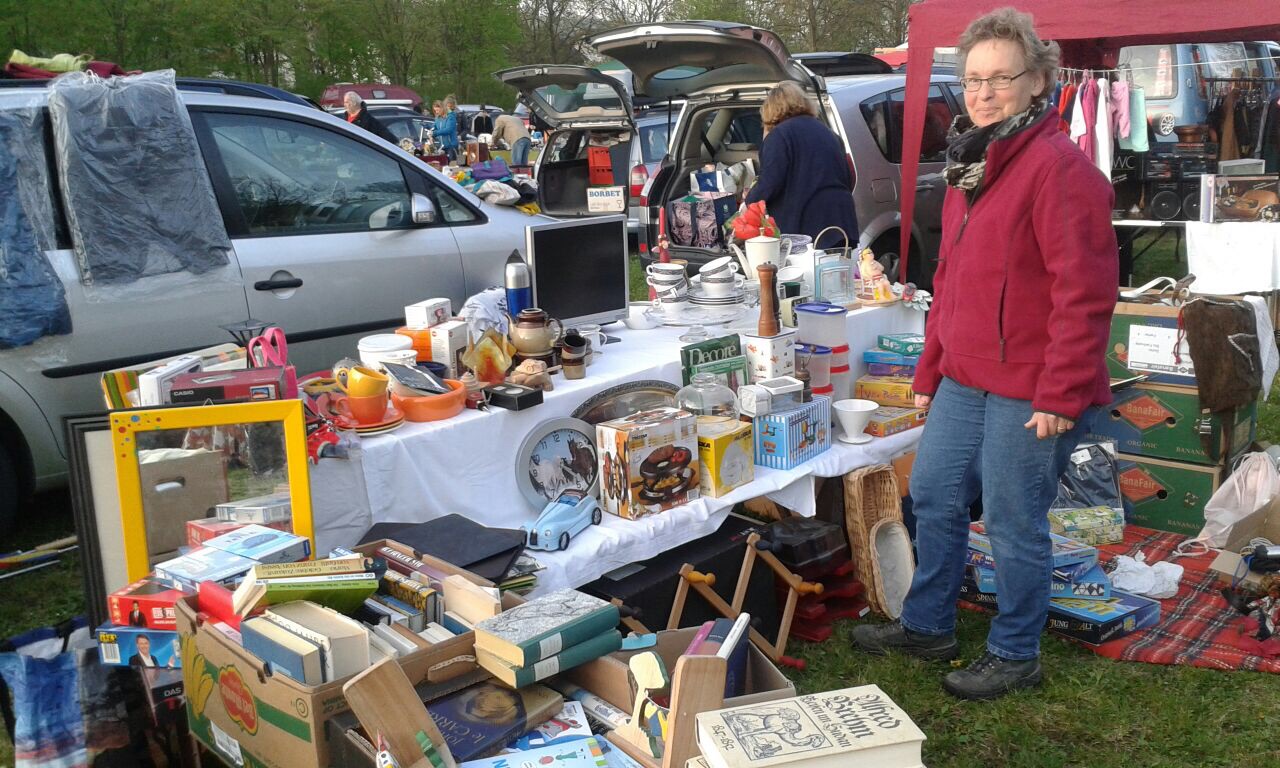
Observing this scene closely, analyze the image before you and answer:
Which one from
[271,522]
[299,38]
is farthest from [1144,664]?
[299,38]

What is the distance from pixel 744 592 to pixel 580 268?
1.28m

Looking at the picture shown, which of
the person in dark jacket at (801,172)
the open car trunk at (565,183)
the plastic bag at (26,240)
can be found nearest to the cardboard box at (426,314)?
the plastic bag at (26,240)

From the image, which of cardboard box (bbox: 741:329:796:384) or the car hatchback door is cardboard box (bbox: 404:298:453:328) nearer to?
the car hatchback door

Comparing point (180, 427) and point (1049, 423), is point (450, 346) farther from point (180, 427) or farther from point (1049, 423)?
point (1049, 423)

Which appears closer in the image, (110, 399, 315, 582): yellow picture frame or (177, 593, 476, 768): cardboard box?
(177, 593, 476, 768): cardboard box

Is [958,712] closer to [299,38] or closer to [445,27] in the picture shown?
[299,38]

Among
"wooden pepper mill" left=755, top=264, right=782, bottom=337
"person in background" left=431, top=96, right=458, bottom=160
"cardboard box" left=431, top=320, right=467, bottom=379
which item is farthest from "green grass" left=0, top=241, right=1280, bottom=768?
"person in background" left=431, top=96, right=458, bottom=160

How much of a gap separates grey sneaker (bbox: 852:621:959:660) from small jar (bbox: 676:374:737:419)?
2.66 ft

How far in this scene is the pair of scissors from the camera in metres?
2.87

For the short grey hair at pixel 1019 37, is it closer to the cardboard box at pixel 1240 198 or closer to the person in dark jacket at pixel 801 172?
the person in dark jacket at pixel 801 172

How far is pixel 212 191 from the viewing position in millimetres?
3855

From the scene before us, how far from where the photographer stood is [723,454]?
3.23 metres

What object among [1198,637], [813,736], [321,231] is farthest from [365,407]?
[1198,637]

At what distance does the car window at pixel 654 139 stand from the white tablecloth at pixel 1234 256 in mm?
4650
